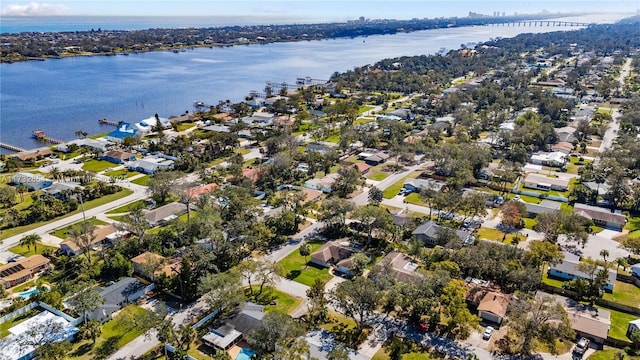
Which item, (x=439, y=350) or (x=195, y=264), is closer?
(x=439, y=350)

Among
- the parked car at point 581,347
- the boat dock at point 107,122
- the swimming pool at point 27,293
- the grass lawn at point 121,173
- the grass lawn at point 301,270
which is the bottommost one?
the parked car at point 581,347

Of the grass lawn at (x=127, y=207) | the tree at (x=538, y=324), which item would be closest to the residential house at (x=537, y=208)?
the tree at (x=538, y=324)

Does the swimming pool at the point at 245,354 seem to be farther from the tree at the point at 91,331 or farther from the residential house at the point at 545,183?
the residential house at the point at 545,183

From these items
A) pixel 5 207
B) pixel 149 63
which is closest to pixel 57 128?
pixel 5 207

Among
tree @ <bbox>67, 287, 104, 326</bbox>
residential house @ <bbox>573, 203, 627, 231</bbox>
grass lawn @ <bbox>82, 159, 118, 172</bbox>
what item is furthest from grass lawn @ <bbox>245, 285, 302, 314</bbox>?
grass lawn @ <bbox>82, 159, 118, 172</bbox>

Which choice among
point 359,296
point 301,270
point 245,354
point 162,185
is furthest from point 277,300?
point 162,185

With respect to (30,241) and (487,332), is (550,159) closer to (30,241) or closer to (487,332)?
(487,332)

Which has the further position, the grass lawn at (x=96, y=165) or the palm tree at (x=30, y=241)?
the grass lawn at (x=96, y=165)

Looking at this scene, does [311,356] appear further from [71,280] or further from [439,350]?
[71,280]
